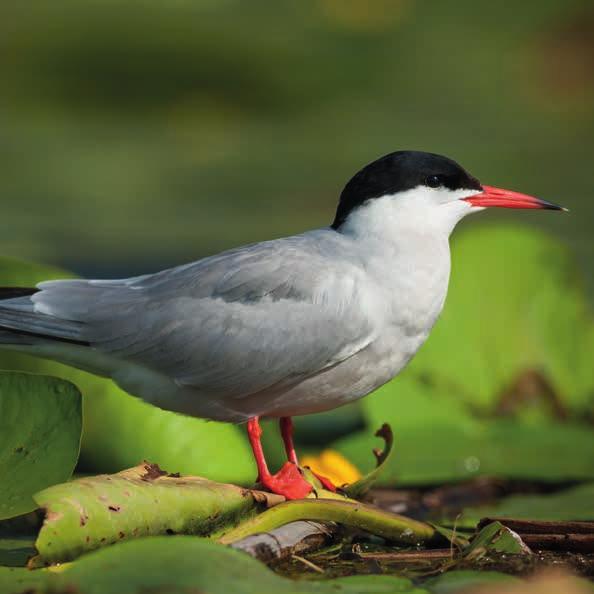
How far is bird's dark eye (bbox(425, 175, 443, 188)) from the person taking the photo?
12.1 feet

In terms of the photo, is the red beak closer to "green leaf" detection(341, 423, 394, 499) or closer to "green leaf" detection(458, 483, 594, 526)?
"green leaf" detection(341, 423, 394, 499)

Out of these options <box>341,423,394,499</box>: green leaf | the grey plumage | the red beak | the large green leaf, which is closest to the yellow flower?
the large green leaf

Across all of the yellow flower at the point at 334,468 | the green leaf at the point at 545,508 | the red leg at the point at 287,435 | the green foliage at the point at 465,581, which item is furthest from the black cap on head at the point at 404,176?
the green foliage at the point at 465,581

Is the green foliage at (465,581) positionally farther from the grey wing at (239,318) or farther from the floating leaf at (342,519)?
the grey wing at (239,318)

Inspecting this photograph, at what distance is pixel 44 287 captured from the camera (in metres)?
3.69

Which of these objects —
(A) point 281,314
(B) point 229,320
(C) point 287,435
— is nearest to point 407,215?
(A) point 281,314

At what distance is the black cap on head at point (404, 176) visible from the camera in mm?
3658

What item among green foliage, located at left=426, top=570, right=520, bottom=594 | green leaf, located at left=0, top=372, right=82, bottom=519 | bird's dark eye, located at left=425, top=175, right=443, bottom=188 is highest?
bird's dark eye, located at left=425, top=175, right=443, bottom=188

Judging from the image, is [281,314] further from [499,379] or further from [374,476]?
[499,379]

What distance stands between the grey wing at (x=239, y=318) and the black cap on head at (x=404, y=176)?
255mm

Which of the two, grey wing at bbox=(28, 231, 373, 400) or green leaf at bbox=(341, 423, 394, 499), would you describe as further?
grey wing at bbox=(28, 231, 373, 400)

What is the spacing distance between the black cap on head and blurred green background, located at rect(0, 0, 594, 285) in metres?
3.91

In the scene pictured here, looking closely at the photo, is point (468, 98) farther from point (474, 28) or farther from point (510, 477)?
point (510, 477)

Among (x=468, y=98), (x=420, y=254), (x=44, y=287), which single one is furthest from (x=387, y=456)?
(x=468, y=98)
